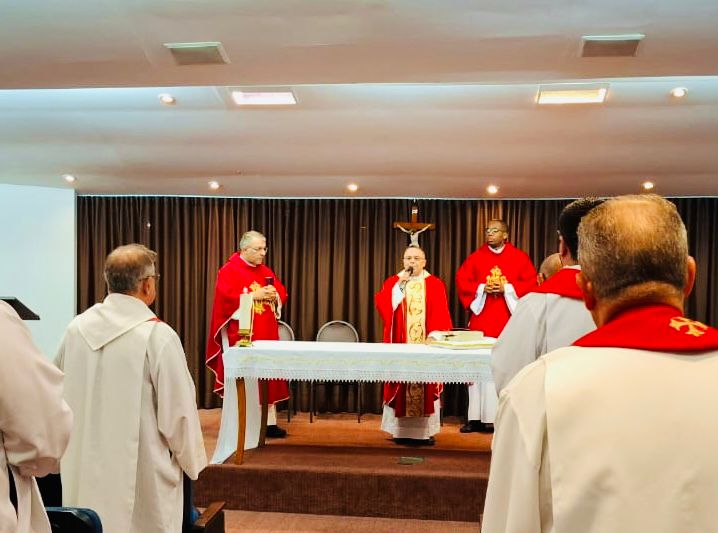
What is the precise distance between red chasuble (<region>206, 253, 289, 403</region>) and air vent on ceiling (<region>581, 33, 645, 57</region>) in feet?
11.8

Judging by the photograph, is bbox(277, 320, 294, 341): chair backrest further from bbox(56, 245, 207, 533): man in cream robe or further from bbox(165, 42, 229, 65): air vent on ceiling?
bbox(56, 245, 207, 533): man in cream robe

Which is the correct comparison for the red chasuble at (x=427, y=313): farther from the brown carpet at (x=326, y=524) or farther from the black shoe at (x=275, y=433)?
the brown carpet at (x=326, y=524)

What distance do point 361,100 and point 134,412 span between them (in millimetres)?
3070

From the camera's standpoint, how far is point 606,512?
3.39 feet

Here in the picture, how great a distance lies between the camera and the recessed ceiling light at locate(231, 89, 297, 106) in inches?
196

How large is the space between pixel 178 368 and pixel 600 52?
2.29 meters

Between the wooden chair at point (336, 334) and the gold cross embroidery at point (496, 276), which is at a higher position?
the gold cross embroidery at point (496, 276)

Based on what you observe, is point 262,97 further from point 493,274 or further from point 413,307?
point 493,274

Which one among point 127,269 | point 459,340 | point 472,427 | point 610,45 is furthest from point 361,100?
point 472,427

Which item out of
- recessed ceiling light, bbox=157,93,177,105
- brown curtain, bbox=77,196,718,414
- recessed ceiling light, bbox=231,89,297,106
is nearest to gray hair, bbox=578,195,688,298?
recessed ceiling light, bbox=231,89,297,106

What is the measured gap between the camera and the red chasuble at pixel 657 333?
1.06 m

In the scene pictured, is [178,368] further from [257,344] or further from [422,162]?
[422,162]

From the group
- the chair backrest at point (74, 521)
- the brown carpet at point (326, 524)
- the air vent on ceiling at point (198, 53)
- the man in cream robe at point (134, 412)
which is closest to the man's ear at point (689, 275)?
the chair backrest at point (74, 521)

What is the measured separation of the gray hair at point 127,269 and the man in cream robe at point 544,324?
1.39 meters
